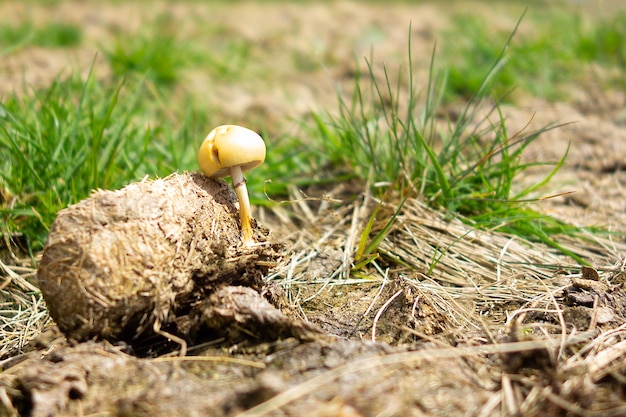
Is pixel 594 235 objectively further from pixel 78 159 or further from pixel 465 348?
pixel 78 159

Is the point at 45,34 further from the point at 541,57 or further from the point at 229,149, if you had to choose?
the point at 541,57

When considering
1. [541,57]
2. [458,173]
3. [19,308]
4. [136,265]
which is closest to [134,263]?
[136,265]

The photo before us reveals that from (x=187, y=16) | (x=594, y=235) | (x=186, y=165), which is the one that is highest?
(x=187, y=16)

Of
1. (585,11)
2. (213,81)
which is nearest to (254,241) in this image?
(213,81)

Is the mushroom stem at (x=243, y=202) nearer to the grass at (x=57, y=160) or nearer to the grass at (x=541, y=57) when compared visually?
the grass at (x=57, y=160)

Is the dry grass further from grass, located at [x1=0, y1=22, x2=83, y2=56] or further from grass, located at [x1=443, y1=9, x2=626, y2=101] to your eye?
grass, located at [x1=443, y1=9, x2=626, y2=101]
